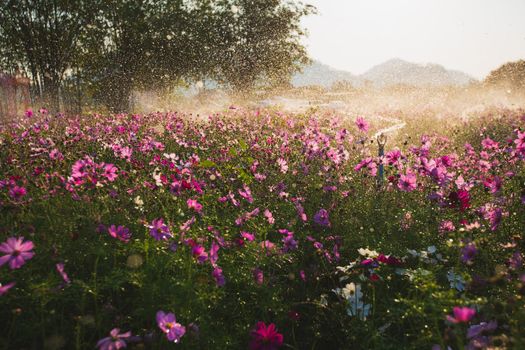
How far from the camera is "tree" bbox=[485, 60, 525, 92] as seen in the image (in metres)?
26.1

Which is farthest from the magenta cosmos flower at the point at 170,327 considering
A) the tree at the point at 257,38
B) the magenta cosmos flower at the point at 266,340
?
the tree at the point at 257,38

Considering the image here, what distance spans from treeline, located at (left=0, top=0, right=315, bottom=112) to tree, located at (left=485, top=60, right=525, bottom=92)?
1490cm

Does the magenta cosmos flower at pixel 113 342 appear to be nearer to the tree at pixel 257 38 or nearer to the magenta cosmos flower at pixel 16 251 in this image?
the magenta cosmos flower at pixel 16 251

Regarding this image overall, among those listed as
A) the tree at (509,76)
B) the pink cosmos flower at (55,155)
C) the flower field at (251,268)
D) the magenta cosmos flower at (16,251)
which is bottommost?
the flower field at (251,268)

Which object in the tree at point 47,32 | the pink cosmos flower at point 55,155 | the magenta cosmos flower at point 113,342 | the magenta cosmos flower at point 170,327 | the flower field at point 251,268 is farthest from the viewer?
the tree at point 47,32

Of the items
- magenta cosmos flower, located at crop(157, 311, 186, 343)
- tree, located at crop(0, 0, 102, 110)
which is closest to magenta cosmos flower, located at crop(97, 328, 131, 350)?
magenta cosmos flower, located at crop(157, 311, 186, 343)

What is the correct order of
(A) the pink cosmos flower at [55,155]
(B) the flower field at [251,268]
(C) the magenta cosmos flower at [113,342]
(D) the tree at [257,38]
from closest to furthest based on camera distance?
(C) the magenta cosmos flower at [113,342], (B) the flower field at [251,268], (A) the pink cosmos flower at [55,155], (D) the tree at [257,38]

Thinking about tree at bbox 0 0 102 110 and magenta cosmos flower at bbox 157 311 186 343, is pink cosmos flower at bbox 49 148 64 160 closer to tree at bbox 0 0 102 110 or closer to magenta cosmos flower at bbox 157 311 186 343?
magenta cosmos flower at bbox 157 311 186 343

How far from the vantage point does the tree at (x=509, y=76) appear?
2611cm

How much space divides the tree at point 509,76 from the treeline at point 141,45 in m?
14.9

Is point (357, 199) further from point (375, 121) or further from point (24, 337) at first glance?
point (375, 121)

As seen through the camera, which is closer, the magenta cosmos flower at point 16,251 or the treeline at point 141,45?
the magenta cosmos flower at point 16,251

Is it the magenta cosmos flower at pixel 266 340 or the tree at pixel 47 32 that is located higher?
the tree at pixel 47 32

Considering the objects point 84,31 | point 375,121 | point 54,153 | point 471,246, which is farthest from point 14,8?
point 471,246
